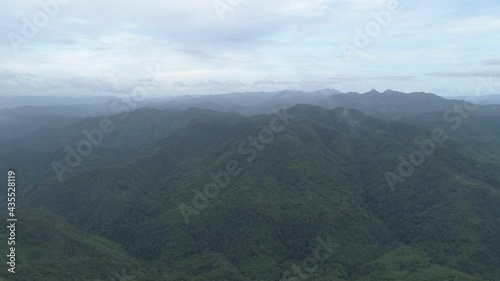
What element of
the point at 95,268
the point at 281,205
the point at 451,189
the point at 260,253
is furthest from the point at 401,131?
the point at 95,268

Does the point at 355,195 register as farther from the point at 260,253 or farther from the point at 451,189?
the point at 260,253

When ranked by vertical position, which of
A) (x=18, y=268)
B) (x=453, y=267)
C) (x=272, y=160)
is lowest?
(x=453, y=267)

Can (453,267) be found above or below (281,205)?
below

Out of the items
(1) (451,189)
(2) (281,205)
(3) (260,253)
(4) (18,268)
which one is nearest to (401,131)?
(1) (451,189)

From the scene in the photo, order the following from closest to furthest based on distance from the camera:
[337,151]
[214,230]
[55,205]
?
[214,230] → [55,205] → [337,151]

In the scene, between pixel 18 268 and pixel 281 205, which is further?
pixel 281 205

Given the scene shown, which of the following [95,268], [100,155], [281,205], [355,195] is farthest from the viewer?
[100,155]

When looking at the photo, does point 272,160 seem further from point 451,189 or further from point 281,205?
point 451,189
